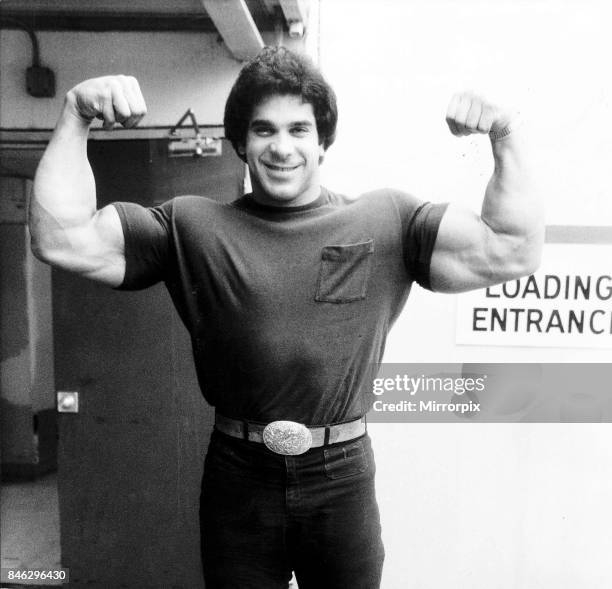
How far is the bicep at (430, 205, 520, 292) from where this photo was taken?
0.93 meters

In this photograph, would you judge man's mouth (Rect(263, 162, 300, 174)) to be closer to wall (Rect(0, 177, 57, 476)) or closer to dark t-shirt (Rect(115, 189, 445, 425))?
dark t-shirt (Rect(115, 189, 445, 425))

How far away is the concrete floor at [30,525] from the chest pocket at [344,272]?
4.99 ft

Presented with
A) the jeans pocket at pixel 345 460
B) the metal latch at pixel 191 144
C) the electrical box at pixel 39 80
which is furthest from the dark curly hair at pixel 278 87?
the electrical box at pixel 39 80

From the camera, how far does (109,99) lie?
2.80ft

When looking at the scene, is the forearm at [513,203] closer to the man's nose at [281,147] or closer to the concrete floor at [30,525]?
the man's nose at [281,147]

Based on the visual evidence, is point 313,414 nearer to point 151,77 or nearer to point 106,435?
point 106,435

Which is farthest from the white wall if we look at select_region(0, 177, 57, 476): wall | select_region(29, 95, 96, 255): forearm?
select_region(0, 177, 57, 476): wall

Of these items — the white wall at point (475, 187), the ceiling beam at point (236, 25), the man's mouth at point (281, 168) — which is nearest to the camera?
the man's mouth at point (281, 168)

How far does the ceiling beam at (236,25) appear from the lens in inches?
42.9

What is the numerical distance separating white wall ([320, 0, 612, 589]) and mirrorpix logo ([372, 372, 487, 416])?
0.05 m

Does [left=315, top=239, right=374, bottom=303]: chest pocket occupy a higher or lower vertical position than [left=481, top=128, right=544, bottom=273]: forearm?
lower

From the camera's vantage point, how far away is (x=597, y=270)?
134 centimetres

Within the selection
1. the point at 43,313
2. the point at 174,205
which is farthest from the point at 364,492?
the point at 43,313

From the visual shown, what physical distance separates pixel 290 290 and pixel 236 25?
2.04ft
